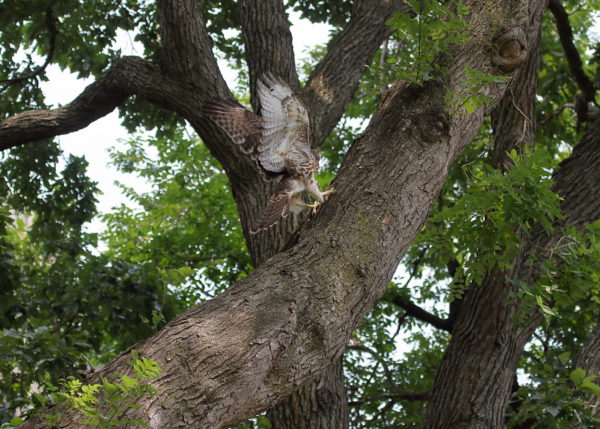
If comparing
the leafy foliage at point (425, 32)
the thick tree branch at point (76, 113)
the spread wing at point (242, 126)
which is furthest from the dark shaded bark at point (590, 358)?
the thick tree branch at point (76, 113)

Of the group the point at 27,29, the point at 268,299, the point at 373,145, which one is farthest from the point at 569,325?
the point at 27,29

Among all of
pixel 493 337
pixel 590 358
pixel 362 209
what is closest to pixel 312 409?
pixel 493 337

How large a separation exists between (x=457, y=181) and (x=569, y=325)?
1.97 m

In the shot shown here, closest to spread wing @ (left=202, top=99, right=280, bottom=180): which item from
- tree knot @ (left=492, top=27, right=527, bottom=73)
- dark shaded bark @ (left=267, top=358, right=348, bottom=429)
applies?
dark shaded bark @ (left=267, top=358, right=348, bottom=429)

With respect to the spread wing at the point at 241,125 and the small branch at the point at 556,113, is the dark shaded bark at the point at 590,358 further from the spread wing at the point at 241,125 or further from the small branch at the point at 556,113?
the spread wing at the point at 241,125

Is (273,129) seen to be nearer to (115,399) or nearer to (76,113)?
(76,113)

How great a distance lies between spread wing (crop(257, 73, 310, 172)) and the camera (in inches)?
167

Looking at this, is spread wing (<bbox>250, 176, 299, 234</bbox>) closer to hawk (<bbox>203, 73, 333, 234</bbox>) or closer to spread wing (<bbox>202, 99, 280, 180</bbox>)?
hawk (<bbox>203, 73, 333, 234</bbox>)

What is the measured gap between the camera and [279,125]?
435 cm

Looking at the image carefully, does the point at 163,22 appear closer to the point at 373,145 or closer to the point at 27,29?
the point at 27,29

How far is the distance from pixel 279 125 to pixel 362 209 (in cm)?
141

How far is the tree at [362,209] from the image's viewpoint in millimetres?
2656

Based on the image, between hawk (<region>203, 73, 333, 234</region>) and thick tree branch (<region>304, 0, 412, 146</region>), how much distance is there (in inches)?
34.6

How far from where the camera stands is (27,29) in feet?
22.6
